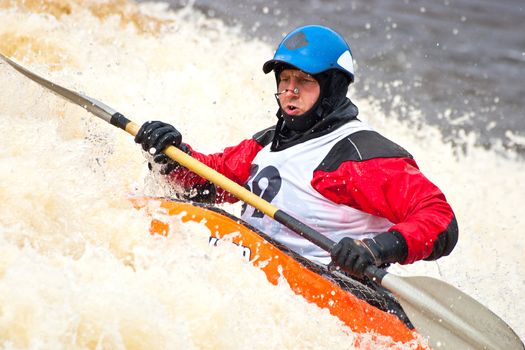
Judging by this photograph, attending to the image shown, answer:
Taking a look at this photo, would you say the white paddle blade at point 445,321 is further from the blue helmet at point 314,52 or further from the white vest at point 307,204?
the blue helmet at point 314,52

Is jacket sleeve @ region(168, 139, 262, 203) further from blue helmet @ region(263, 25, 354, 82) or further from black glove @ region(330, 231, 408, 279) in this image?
black glove @ region(330, 231, 408, 279)

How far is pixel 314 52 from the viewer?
3.64m

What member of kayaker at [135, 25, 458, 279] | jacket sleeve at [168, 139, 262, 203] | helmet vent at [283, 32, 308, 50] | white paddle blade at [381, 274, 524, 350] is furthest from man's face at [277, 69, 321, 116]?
white paddle blade at [381, 274, 524, 350]

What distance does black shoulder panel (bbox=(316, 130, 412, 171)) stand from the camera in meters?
3.52

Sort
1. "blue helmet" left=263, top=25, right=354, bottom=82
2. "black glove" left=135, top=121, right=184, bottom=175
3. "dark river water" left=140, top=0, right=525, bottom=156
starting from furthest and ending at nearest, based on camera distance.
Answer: "dark river water" left=140, top=0, right=525, bottom=156, "black glove" left=135, top=121, right=184, bottom=175, "blue helmet" left=263, top=25, right=354, bottom=82

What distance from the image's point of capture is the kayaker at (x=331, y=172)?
3.36 m

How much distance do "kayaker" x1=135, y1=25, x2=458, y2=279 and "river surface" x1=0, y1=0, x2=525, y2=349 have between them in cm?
41

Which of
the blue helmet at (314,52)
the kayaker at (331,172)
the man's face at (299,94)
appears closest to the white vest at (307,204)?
the kayaker at (331,172)

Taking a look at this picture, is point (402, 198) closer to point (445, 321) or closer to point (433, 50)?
point (445, 321)

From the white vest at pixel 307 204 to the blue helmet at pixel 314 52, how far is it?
0.29 m

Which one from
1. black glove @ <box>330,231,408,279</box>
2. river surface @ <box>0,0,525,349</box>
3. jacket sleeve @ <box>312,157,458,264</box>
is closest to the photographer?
river surface @ <box>0,0,525,349</box>

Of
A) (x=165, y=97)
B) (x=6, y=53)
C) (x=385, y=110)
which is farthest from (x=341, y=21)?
(x=6, y=53)

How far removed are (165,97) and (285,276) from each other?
4033 mm

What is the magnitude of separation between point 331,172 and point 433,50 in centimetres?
735
